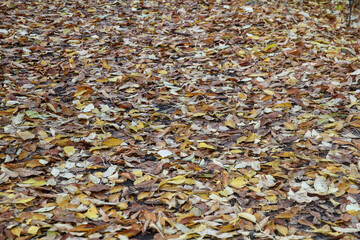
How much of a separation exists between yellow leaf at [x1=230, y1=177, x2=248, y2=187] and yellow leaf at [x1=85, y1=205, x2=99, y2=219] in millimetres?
936

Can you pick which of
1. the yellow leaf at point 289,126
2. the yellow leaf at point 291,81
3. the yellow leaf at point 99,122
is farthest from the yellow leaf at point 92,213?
the yellow leaf at point 291,81

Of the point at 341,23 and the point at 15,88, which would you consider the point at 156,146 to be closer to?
the point at 15,88

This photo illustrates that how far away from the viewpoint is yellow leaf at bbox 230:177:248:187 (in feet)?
8.31

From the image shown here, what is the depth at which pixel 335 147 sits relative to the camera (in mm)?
2883

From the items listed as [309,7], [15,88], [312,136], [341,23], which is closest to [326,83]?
[312,136]

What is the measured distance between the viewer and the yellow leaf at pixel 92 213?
2240 mm

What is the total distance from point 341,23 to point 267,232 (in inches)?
157

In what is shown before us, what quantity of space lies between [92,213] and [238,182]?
3.31ft

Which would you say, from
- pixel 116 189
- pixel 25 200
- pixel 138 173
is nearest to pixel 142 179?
pixel 138 173

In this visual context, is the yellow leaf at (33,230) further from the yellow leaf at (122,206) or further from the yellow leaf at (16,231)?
the yellow leaf at (122,206)

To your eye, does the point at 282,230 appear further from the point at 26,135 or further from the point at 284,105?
the point at 26,135

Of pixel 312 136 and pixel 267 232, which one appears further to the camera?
pixel 312 136

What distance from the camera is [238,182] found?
255 centimetres

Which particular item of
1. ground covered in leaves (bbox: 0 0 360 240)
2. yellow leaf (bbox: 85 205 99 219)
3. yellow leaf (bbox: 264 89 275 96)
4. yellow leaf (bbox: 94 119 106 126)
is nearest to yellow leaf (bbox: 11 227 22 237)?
ground covered in leaves (bbox: 0 0 360 240)
